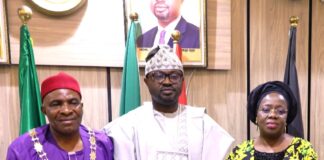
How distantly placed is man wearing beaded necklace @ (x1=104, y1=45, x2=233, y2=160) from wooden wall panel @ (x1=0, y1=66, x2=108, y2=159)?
2.45 feet

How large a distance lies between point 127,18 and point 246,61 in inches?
35.7

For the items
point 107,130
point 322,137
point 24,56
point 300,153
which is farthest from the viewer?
point 322,137

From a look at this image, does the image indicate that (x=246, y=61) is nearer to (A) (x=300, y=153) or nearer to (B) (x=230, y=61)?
(B) (x=230, y=61)

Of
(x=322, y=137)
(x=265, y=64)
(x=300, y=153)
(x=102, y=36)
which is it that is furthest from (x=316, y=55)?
(x=102, y=36)

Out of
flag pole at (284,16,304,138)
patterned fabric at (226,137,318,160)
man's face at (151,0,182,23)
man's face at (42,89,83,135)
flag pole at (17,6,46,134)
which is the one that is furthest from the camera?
man's face at (151,0,182,23)

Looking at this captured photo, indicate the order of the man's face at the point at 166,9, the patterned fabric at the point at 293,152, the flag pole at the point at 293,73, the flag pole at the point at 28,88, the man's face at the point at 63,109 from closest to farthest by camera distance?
the man's face at the point at 63,109
the patterned fabric at the point at 293,152
the flag pole at the point at 28,88
the flag pole at the point at 293,73
the man's face at the point at 166,9

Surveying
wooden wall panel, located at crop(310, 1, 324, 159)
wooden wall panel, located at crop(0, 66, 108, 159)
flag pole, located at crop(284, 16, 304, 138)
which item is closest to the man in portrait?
wooden wall panel, located at crop(0, 66, 108, 159)

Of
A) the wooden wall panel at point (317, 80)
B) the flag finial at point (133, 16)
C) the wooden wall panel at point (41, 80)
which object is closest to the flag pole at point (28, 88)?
the wooden wall panel at point (41, 80)

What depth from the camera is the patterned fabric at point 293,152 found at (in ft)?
4.90

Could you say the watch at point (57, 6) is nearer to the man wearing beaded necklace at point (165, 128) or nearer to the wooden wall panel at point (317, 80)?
the man wearing beaded necklace at point (165, 128)

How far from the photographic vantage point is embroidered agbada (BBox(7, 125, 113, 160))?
4.56 ft

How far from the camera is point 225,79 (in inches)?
92.3

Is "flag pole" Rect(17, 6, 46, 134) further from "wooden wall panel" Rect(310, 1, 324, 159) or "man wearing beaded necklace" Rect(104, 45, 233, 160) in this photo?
"wooden wall panel" Rect(310, 1, 324, 159)

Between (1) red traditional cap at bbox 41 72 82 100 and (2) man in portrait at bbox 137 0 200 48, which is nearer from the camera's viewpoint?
(1) red traditional cap at bbox 41 72 82 100
